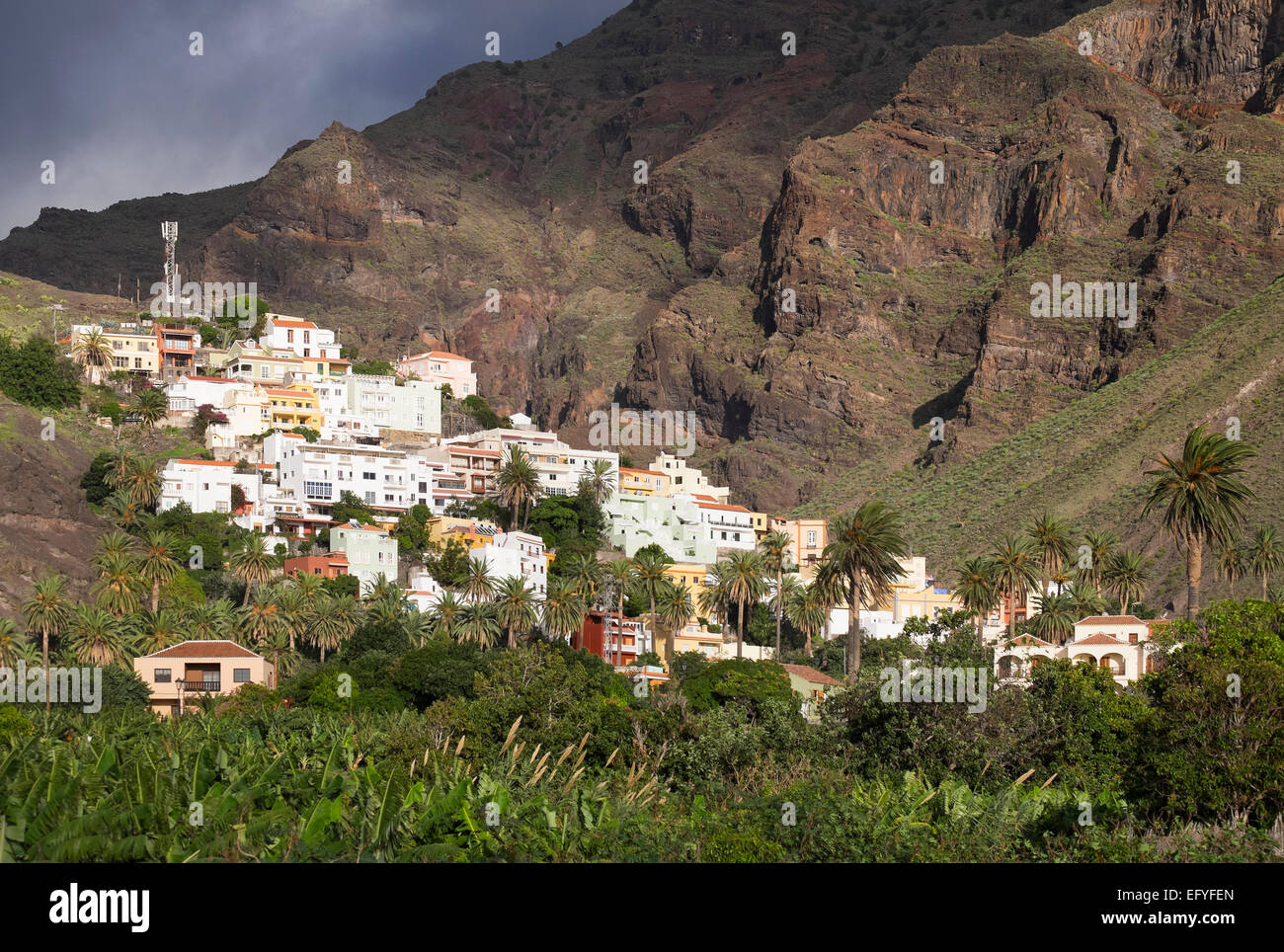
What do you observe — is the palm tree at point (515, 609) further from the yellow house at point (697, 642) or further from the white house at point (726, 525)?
the white house at point (726, 525)

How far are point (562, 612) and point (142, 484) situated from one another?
120 ft

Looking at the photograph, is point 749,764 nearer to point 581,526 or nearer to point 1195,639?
point 1195,639

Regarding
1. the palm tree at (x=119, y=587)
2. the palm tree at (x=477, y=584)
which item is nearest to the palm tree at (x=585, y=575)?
the palm tree at (x=477, y=584)

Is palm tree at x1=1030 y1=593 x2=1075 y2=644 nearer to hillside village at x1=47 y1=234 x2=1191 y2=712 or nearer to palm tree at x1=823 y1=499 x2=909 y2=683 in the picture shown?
hillside village at x1=47 y1=234 x2=1191 y2=712

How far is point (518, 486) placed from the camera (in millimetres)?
131625

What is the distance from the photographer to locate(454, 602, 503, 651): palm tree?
3999 inches

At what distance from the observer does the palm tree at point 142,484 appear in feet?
396

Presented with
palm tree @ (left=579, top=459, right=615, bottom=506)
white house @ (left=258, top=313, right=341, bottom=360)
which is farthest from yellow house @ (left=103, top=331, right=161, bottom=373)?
palm tree @ (left=579, top=459, right=615, bottom=506)

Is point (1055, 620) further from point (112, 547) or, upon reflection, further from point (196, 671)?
point (112, 547)

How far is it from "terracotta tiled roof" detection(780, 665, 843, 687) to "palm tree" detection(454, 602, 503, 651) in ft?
60.8

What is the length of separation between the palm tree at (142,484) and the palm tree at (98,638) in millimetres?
30417
